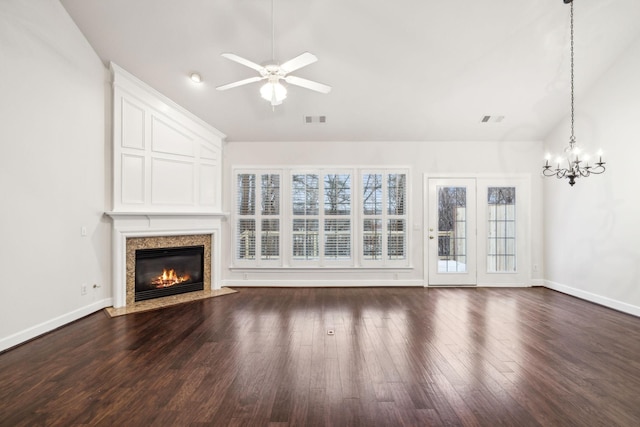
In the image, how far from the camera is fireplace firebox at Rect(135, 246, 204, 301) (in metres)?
4.78

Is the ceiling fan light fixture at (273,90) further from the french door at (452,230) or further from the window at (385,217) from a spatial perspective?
the french door at (452,230)

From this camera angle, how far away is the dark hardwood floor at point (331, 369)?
2029 mm

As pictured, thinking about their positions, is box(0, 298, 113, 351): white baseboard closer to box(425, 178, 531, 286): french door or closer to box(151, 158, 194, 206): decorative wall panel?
box(151, 158, 194, 206): decorative wall panel

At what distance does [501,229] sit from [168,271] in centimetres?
614

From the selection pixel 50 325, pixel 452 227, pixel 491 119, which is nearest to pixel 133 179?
pixel 50 325

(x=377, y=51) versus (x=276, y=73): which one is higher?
(x=377, y=51)

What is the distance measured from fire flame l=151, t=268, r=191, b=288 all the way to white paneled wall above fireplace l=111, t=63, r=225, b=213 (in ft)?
3.58

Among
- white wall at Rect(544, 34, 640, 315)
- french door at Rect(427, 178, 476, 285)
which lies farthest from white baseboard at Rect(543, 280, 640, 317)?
french door at Rect(427, 178, 476, 285)

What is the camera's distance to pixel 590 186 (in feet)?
15.5

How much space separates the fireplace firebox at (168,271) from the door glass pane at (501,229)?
17.9ft

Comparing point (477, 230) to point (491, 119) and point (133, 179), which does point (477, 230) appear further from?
point (133, 179)

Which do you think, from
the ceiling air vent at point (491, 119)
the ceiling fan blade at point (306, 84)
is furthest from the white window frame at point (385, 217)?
the ceiling fan blade at point (306, 84)

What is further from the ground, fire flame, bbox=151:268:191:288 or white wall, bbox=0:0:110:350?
white wall, bbox=0:0:110:350

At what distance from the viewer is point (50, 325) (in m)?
3.46
